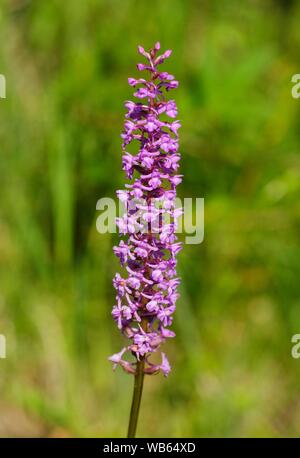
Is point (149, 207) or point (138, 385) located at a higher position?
point (149, 207)

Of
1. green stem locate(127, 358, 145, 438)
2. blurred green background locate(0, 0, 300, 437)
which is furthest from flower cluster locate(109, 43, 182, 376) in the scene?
blurred green background locate(0, 0, 300, 437)

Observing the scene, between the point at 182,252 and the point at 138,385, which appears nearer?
the point at 138,385

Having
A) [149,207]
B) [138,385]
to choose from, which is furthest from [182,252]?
[149,207]

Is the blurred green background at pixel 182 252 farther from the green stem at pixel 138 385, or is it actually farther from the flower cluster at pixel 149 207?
the flower cluster at pixel 149 207

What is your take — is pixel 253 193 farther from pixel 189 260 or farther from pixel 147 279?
pixel 147 279

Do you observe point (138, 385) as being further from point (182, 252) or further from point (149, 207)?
point (182, 252)

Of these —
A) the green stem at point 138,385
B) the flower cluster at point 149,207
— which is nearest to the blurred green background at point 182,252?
the green stem at point 138,385

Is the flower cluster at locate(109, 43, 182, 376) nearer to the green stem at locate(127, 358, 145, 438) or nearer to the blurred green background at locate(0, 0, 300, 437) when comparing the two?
the green stem at locate(127, 358, 145, 438)

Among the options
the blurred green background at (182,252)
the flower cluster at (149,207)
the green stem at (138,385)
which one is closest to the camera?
the flower cluster at (149,207)

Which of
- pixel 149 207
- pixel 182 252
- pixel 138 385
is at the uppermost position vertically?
pixel 149 207
